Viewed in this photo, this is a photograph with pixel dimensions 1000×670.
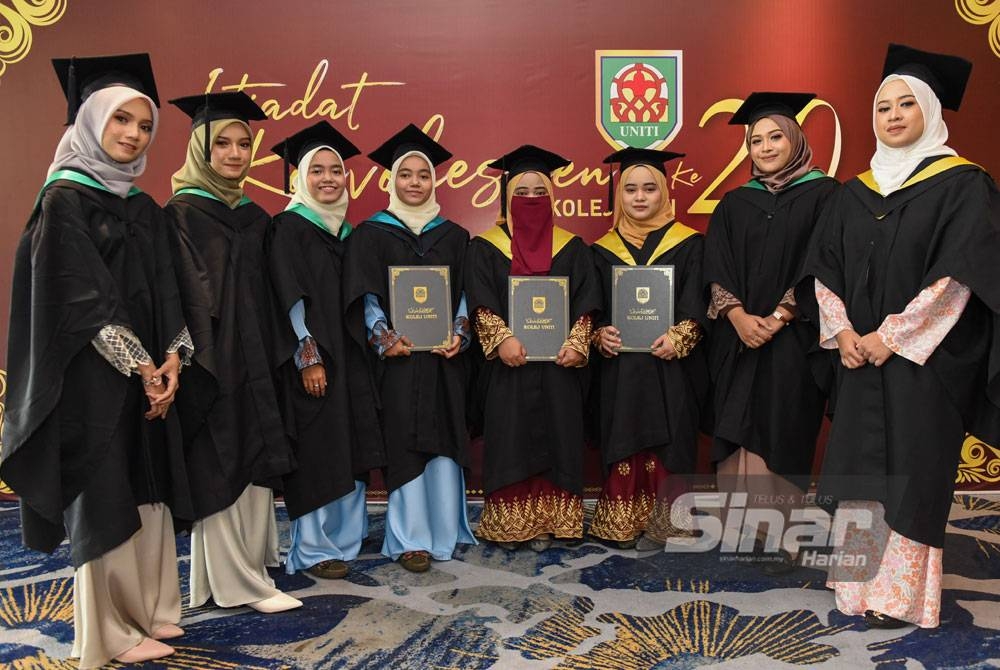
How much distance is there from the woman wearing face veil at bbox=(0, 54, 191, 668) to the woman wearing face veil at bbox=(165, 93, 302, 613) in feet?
0.58

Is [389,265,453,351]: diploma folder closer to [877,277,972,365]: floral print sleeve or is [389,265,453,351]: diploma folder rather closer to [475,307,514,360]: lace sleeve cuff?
[475,307,514,360]: lace sleeve cuff

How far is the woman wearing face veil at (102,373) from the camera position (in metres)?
2.80

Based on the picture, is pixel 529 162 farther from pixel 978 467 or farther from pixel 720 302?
pixel 978 467

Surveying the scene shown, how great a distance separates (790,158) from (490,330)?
6.16 feet

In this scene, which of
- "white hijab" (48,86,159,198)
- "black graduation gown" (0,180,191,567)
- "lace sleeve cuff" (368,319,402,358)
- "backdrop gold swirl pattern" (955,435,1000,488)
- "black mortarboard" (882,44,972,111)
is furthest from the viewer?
"backdrop gold swirl pattern" (955,435,1000,488)

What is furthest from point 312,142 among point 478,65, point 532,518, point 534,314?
point 532,518

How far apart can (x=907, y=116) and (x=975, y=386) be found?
1245mm

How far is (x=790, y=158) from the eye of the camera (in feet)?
13.1

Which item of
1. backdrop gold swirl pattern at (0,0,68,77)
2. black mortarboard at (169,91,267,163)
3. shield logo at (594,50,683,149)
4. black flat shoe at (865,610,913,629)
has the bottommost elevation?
black flat shoe at (865,610,913,629)

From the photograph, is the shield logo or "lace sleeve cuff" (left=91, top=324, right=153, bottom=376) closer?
"lace sleeve cuff" (left=91, top=324, right=153, bottom=376)

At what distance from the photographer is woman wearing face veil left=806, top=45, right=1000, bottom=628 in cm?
320

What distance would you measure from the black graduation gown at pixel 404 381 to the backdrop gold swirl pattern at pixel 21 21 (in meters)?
3.27

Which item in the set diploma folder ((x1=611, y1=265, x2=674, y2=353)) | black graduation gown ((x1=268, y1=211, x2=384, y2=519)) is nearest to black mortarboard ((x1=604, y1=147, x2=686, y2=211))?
diploma folder ((x1=611, y1=265, x2=674, y2=353))

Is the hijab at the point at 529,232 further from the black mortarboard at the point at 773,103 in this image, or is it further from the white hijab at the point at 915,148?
the white hijab at the point at 915,148
